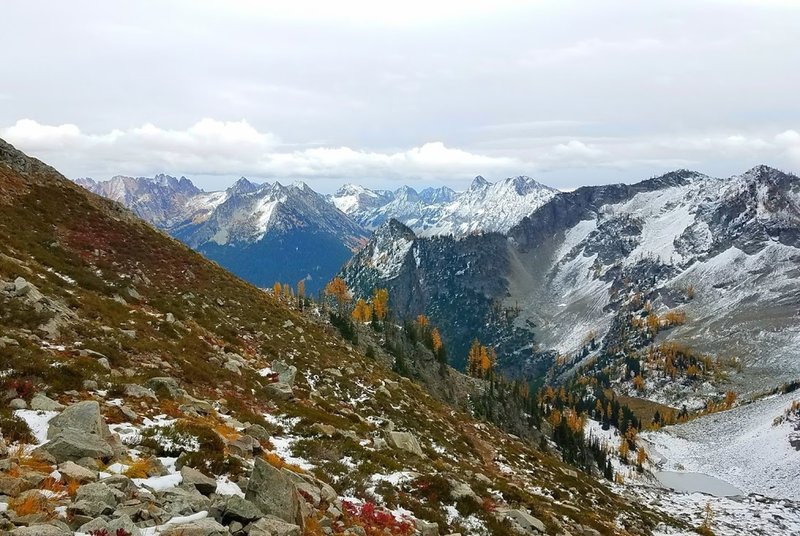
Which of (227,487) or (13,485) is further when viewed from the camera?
(227,487)

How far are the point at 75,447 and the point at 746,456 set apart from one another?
213259 millimetres

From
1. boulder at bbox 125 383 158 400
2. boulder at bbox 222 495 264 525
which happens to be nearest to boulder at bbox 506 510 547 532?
boulder at bbox 222 495 264 525

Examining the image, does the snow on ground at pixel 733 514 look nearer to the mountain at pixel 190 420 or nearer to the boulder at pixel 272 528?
the mountain at pixel 190 420

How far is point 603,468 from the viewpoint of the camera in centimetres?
13125

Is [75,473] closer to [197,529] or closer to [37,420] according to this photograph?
[197,529]

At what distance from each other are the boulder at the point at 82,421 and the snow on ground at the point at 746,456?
174314mm

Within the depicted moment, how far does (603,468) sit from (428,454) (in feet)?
393

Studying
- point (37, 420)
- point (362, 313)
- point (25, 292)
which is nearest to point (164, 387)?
point (37, 420)

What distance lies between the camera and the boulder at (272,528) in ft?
32.3

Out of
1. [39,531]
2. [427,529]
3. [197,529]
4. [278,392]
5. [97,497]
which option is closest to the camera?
[39,531]

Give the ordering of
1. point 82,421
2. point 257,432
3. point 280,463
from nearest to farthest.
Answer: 1. point 82,421
2. point 280,463
3. point 257,432

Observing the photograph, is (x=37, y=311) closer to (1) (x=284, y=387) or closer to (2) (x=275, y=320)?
(1) (x=284, y=387)

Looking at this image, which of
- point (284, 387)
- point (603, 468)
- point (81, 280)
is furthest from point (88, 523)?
point (603, 468)

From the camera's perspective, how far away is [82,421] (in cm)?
1306
